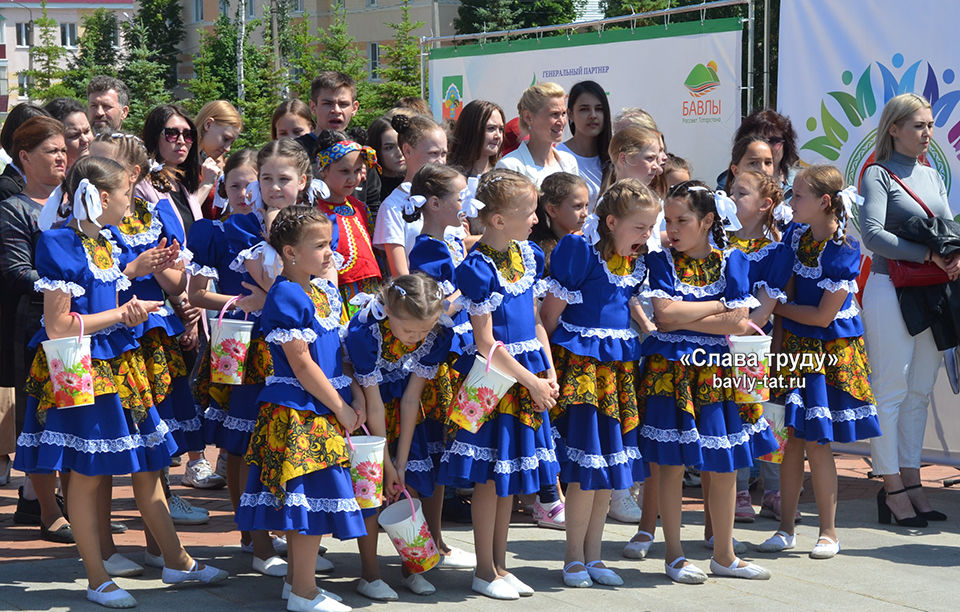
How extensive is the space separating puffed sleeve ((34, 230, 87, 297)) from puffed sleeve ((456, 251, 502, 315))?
4.57 ft

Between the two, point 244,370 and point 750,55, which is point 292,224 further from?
point 750,55

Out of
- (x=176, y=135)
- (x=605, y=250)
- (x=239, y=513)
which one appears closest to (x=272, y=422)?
(x=239, y=513)

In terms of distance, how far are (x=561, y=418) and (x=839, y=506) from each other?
96.6 inches

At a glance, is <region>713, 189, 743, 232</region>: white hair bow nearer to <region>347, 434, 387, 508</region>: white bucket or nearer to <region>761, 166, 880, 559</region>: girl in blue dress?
<region>761, 166, 880, 559</region>: girl in blue dress

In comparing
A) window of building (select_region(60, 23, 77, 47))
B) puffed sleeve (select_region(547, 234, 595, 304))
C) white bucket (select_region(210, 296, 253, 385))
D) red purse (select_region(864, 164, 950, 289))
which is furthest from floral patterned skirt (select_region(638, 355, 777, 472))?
window of building (select_region(60, 23, 77, 47))

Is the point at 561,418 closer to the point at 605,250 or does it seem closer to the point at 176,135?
the point at 605,250

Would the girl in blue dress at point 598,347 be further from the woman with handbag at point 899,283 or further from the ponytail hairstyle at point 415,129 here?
the woman with handbag at point 899,283

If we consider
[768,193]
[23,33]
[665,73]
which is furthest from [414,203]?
[23,33]

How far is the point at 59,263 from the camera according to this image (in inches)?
158

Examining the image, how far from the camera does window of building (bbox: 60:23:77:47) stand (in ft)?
216

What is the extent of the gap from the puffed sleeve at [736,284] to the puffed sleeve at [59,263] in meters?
2.49

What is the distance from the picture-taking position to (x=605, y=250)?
4.48 meters

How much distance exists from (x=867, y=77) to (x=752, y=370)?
302cm

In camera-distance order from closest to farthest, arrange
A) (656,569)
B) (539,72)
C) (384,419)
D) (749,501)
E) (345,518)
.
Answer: (345,518), (384,419), (656,569), (749,501), (539,72)
